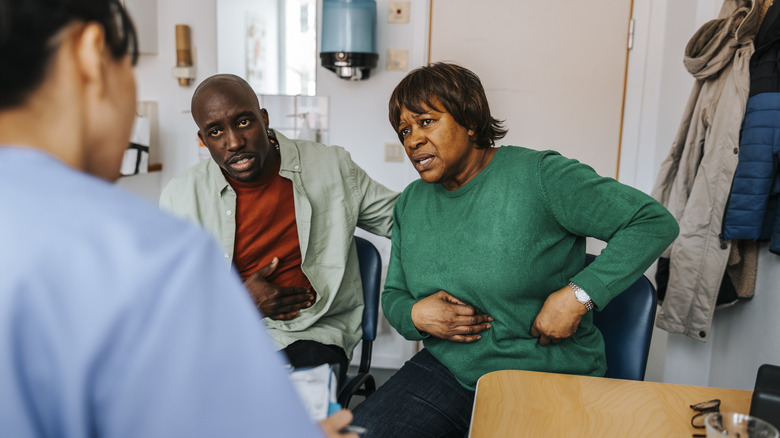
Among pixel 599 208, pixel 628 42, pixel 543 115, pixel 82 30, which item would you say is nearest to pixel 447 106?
pixel 599 208

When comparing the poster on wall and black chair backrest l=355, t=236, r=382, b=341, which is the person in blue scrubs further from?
the poster on wall

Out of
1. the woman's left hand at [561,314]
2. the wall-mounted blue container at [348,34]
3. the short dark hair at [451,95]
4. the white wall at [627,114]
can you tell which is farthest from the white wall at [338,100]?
the woman's left hand at [561,314]

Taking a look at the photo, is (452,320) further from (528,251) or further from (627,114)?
(627,114)

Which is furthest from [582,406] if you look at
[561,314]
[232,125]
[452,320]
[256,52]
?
[256,52]

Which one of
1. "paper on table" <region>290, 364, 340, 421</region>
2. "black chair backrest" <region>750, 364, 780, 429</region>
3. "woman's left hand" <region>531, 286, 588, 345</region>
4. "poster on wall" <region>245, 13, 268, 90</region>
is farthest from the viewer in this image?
"poster on wall" <region>245, 13, 268, 90</region>

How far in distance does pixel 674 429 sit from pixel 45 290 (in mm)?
947

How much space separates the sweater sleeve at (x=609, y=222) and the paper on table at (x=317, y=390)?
0.73m

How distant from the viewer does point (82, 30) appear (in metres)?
0.44

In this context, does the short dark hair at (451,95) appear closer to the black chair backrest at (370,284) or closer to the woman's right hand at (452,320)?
the woman's right hand at (452,320)

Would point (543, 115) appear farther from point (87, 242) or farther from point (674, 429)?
point (87, 242)

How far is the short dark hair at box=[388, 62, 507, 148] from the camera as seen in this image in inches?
56.0

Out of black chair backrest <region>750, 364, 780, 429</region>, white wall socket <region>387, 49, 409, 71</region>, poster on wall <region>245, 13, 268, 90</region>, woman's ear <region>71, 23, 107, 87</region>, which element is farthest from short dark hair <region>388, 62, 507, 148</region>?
poster on wall <region>245, 13, 268, 90</region>

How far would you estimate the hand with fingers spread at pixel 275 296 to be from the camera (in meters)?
1.66

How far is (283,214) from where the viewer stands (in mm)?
1801
